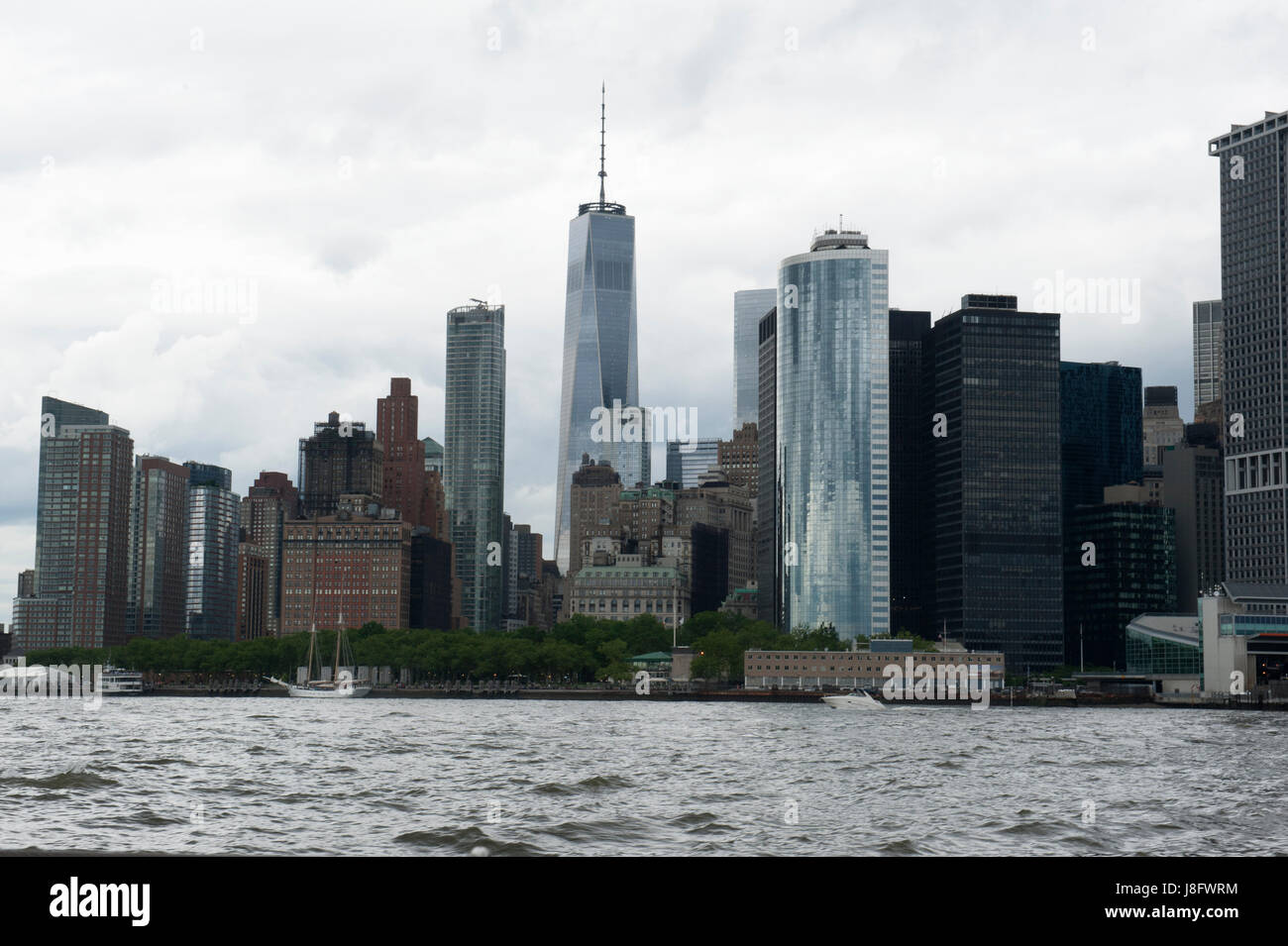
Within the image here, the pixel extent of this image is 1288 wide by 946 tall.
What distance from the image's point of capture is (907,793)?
55188 mm

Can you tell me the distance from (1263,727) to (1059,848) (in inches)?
5061

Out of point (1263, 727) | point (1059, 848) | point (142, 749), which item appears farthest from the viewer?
point (1263, 727)

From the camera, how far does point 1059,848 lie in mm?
37625

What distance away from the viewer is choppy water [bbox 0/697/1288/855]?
3806 cm

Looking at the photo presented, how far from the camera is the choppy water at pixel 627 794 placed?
38062 millimetres

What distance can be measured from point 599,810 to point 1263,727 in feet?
417

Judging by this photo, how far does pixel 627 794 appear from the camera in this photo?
5278cm
